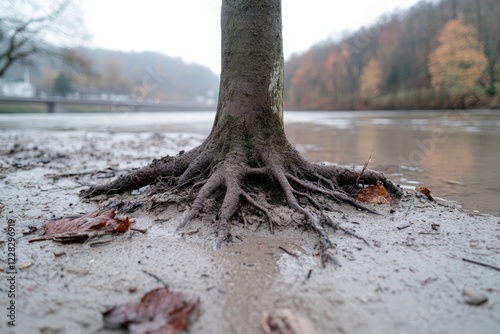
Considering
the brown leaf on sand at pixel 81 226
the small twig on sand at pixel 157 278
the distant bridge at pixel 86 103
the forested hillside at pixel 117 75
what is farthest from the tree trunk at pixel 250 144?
the distant bridge at pixel 86 103

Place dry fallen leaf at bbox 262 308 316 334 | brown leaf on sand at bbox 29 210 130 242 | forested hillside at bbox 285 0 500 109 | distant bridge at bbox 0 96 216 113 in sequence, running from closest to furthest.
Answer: dry fallen leaf at bbox 262 308 316 334 → brown leaf on sand at bbox 29 210 130 242 → forested hillside at bbox 285 0 500 109 → distant bridge at bbox 0 96 216 113

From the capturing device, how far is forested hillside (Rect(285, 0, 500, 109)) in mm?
31906

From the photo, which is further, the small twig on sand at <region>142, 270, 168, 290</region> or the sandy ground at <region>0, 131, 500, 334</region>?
the small twig on sand at <region>142, 270, 168, 290</region>

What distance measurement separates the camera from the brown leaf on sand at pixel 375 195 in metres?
2.60

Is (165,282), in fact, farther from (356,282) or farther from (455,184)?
(455,184)

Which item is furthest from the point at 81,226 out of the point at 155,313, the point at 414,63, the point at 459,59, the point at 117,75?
the point at 414,63

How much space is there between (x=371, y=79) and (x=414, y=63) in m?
6.55

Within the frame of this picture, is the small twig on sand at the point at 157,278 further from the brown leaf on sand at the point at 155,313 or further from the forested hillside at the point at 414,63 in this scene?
the forested hillside at the point at 414,63

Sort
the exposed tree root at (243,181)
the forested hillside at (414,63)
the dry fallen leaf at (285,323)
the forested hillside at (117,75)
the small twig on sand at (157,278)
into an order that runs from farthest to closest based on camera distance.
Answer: the forested hillside at (414,63) → the forested hillside at (117,75) → the exposed tree root at (243,181) → the small twig on sand at (157,278) → the dry fallen leaf at (285,323)

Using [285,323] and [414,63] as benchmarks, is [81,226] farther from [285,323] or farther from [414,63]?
[414,63]

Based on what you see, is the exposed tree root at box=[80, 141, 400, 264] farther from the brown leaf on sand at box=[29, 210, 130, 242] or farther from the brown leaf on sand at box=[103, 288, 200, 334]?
the brown leaf on sand at box=[103, 288, 200, 334]

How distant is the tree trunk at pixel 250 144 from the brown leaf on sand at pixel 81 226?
0.42m

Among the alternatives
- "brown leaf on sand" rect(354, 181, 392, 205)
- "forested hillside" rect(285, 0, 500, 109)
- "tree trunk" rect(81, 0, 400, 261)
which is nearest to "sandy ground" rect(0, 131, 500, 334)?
"brown leaf on sand" rect(354, 181, 392, 205)

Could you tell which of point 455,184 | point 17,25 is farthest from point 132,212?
point 17,25
